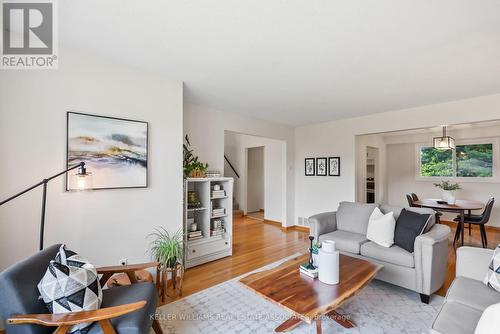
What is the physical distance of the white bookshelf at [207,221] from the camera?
3.34 metres

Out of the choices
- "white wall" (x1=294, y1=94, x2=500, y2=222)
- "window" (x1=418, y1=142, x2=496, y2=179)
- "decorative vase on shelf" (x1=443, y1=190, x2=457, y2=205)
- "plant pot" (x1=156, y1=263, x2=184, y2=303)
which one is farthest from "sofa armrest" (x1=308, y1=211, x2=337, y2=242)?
"window" (x1=418, y1=142, x2=496, y2=179)

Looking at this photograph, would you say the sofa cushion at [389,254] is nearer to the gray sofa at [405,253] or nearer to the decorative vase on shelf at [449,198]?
the gray sofa at [405,253]

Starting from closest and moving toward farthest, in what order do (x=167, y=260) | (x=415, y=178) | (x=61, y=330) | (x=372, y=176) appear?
1. (x=61, y=330)
2. (x=167, y=260)
3. (x=415, y=178)
4. (x=372, y=176)

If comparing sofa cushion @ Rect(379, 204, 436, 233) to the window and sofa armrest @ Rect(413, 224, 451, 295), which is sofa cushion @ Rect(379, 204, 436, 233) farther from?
the window

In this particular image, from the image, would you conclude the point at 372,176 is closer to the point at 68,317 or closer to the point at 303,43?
the point at 303,43

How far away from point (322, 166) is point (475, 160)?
3809 mm

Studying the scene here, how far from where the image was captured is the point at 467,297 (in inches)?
63.7

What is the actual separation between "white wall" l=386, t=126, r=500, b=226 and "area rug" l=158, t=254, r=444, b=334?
4680 millimetres

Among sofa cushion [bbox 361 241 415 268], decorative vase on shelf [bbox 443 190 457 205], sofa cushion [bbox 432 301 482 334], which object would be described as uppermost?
decorative vase on shelf [bbox 443 190 457 205]

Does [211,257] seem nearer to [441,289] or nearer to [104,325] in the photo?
[104,325]

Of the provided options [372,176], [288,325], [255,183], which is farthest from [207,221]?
[372,176]

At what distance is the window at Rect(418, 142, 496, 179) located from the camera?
5492mm

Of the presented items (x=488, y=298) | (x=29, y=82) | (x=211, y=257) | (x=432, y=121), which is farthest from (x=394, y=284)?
(x=29, y=82)

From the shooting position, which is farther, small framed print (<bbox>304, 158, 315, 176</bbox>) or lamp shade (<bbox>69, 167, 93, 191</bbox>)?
small framed print (<bbox>304, 158, 315, 176</bbox>)
